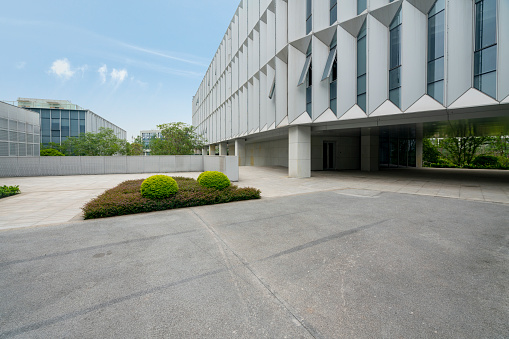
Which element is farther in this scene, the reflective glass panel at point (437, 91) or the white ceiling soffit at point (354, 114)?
the white ceiling soffit at point (354, 114)

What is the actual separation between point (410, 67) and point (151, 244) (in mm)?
14027

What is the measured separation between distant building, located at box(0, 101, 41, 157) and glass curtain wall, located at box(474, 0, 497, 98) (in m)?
36.5

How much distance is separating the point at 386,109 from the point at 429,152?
28.1 meters

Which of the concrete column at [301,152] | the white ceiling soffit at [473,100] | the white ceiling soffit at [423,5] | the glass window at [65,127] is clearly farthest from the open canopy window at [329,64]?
the glass window at [65,127]

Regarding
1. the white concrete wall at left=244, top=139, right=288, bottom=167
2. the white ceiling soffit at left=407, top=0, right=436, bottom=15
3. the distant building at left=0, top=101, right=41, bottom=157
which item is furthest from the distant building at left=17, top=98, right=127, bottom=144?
the white ceiling soffit at left=407, top=0, right=436, bottom=15

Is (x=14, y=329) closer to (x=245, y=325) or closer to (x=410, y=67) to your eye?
(x=245, y=325)

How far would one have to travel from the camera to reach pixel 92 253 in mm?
4457

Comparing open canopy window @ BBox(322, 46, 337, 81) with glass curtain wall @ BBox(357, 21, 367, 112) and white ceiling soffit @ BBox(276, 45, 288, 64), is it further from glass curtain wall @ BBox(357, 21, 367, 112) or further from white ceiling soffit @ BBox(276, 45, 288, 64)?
white ceiling soffit @ BBox(276, 45, 288, 64)

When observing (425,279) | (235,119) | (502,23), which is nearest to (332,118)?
(502,23)

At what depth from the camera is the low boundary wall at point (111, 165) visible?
63.4 feet

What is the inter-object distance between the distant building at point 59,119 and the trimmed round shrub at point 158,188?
46.7 m

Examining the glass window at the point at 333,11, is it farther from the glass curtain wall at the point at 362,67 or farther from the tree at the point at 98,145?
the tree at the point at 98,145

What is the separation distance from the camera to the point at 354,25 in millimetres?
14352

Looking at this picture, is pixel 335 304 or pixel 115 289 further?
pixel 115 289
